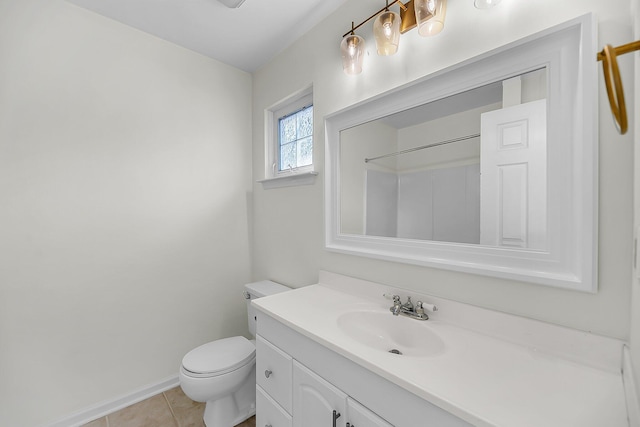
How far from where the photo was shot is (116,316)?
1.70 metres

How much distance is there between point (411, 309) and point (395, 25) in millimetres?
1231

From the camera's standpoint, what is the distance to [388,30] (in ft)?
3.78

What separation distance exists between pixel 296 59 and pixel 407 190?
4.16 ft

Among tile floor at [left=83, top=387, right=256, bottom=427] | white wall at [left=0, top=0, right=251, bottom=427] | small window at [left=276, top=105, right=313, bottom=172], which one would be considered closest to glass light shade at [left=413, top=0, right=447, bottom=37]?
small window at [left=276, top=105, right=313, bottom=172]

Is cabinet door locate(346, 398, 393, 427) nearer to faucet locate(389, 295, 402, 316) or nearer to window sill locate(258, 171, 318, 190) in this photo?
faucet locate(389, 295, 402, 316)

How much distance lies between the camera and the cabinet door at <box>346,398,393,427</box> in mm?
754

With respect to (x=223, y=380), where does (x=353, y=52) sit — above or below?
above

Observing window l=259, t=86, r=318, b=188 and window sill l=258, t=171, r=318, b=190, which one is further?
window l=259, t=86, r=318, b=188

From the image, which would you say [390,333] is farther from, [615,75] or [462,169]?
[615,75]

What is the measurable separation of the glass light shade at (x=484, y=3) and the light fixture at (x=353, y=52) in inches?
20.6

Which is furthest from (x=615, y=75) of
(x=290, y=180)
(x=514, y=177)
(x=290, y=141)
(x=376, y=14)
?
(x=290, y=141)

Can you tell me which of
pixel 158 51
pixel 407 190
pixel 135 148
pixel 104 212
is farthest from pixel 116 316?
pixel 407 190

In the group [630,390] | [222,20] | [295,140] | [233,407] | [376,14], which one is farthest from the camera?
[295,140]

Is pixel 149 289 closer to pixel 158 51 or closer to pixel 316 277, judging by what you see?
pixel 316 277
